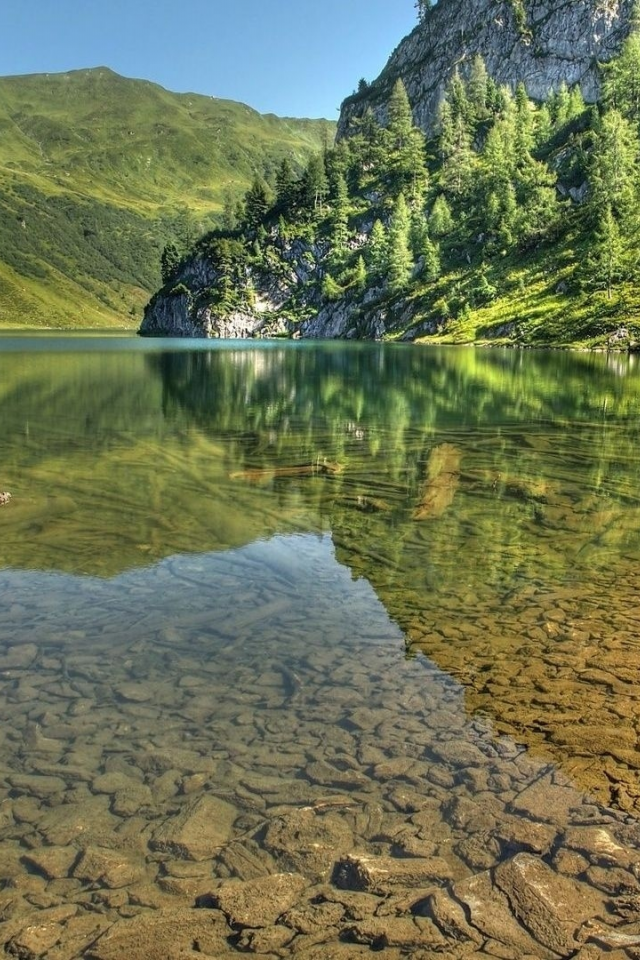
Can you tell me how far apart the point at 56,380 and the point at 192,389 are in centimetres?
1418

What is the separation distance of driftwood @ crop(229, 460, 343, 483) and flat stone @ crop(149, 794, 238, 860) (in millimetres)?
17454

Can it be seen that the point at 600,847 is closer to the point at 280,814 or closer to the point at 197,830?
the point at 280,814

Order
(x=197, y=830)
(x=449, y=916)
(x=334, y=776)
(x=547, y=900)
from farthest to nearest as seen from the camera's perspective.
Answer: (x=334, y=776) < (x=197, y=830) < (x=547, y=900) < (x=449, y=916)

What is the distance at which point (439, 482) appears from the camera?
80.8 feet

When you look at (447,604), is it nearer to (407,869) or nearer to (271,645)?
(271,645)

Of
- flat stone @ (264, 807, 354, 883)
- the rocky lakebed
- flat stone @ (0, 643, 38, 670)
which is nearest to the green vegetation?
the rocky lakebed

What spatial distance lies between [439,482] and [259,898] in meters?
19.3

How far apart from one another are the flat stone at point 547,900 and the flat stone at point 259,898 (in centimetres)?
213

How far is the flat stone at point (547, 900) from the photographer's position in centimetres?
614

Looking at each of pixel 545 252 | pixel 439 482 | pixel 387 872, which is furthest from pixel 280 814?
pixel 545 252

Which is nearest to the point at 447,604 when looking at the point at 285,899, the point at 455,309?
the point at 285,899

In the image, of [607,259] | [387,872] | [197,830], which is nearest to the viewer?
[387,872]

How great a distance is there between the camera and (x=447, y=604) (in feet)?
46.2

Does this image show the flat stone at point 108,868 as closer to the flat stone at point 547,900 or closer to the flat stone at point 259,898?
the flat stone at point 259,898
